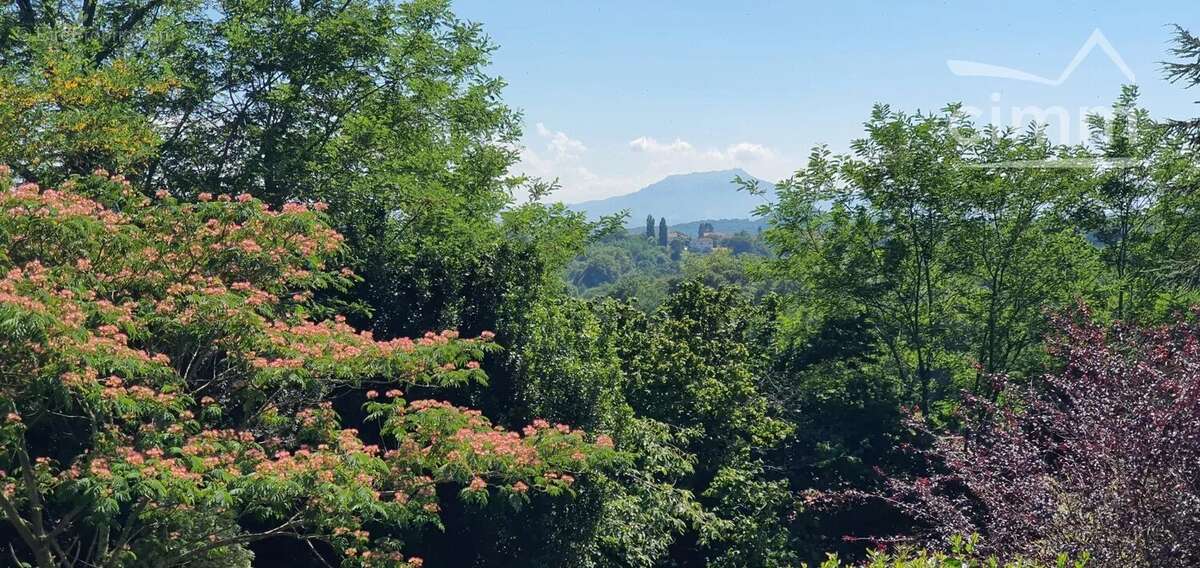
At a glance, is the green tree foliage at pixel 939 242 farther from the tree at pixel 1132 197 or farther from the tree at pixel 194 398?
the tree at pixel 194 398

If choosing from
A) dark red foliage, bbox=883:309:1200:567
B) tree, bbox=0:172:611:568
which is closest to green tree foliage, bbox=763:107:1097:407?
dark red foliage, bbox=883:309:1200:567

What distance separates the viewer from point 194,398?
28.2 ft

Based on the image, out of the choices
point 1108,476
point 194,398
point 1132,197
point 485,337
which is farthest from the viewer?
point 1132,197

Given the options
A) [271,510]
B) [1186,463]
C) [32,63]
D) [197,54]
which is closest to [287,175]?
[197,54]

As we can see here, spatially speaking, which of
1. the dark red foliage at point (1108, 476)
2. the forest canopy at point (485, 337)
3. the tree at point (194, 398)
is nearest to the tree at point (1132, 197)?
the forest canopy at point (485, 337)

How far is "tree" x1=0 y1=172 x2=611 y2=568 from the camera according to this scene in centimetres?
678

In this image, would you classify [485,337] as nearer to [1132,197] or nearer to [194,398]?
[194,398]

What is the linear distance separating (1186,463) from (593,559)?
26.4ft

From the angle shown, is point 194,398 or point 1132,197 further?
point 1132,197

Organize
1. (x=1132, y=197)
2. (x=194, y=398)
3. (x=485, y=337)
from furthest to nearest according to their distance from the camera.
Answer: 1. (x=1132, y=197)
2. (x=485, y=337)
3. (x=194, y=398)

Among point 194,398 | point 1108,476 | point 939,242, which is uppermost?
point 939,242

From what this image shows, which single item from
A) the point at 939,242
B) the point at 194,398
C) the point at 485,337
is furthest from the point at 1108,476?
the point at 939,242

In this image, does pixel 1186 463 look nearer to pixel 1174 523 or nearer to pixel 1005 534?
pixel 1174 523

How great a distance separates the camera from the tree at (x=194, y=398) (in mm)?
6777
